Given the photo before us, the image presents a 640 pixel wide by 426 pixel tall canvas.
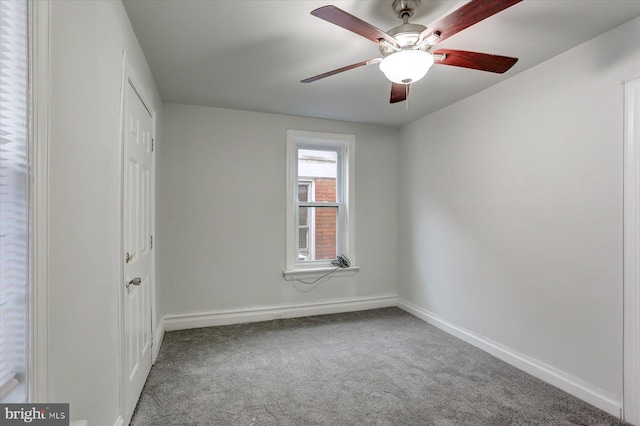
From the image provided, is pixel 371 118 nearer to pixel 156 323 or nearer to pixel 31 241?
pixel 156 323

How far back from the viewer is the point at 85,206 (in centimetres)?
123

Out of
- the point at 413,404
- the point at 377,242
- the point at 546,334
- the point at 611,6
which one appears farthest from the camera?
the point at 377,242

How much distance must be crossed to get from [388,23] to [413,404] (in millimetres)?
2452

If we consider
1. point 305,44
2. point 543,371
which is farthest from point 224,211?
point 543,371

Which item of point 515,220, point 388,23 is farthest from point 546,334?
point 388,23

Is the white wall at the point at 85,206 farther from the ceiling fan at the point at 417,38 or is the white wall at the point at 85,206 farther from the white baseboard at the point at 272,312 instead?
the white baseboard at the point at 272,312

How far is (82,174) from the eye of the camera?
47.0 inches

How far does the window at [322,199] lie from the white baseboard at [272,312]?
45cm

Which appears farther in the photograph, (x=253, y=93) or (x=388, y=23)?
(x=253, y=93)

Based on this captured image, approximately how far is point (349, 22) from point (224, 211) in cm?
256

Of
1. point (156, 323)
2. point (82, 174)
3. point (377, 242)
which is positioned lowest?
point (156, 323)

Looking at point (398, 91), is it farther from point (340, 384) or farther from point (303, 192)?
point (340, 384)

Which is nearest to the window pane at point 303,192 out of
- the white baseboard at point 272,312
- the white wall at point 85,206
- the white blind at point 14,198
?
the white baseboard at point 272,312

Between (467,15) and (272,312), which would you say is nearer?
(467,15)
